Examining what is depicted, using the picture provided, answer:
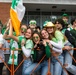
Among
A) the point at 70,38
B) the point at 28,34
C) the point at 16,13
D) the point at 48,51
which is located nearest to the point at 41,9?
the point at 16,13

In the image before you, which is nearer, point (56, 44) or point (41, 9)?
point (56, 44)

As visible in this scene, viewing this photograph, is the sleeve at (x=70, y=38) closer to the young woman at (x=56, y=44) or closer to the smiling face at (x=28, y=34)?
the young woman at (x=56, y=44)

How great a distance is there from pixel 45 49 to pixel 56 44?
28 cm

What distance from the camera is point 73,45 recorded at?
6.55 meters

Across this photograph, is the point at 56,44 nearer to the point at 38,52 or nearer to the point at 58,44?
the point at 58,44

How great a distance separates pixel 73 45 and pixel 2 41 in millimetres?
1815

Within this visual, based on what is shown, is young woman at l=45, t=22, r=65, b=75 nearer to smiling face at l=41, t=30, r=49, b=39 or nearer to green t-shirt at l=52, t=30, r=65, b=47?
green t-shirt at l=52, t=30, r=65, b=47

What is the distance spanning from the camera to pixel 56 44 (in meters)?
6.07

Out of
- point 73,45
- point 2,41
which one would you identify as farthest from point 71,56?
point 2,41

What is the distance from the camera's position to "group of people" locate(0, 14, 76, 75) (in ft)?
20.2

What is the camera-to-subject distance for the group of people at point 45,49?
6152mm

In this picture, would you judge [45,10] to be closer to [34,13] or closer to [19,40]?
[34,13]

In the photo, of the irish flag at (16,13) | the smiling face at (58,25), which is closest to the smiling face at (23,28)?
the irish flag at (16,13)

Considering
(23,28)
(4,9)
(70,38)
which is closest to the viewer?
(70,38)
